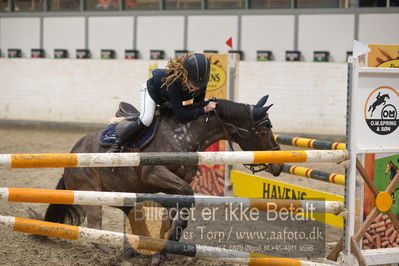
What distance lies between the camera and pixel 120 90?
531 inches

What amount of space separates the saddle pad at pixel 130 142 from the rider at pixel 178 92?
44mm

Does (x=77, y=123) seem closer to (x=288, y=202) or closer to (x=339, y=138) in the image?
(x=339, y=138)

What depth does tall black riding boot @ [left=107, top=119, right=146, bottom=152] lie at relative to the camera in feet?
13.6

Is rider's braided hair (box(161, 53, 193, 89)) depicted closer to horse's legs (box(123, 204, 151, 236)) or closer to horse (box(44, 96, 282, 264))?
horse (box(44, 96, 282, 264))

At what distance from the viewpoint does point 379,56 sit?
4.47 meters

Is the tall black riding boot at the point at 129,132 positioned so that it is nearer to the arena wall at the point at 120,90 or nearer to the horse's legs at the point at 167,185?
the horse's legs at the point at 167,185

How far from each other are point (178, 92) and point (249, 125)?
57 cm

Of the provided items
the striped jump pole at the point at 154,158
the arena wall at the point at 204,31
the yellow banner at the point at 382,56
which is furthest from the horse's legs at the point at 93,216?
the arena wall at the point at 204,31

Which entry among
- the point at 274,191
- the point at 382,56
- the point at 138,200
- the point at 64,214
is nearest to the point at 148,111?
the point at 64,214

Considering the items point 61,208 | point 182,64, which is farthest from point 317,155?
point 61,208

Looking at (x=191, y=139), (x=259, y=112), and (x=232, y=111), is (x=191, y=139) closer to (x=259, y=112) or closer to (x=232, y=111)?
(x=232, y=111)

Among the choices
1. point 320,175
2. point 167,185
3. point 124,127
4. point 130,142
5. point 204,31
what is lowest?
point 320,175

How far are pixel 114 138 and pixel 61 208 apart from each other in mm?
738

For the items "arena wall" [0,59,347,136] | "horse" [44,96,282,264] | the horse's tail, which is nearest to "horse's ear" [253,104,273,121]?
"horse" [44,96,282,264]
